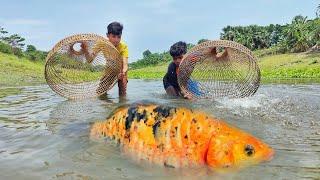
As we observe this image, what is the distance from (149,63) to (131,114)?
67.3 m

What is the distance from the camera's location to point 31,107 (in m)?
6.68

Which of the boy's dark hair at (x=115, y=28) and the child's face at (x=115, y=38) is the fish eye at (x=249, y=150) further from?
the child's face at (x=115, y=38)

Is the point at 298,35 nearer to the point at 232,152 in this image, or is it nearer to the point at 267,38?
the point at 267,38

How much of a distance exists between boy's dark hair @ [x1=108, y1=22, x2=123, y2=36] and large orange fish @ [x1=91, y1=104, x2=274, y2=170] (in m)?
4.19

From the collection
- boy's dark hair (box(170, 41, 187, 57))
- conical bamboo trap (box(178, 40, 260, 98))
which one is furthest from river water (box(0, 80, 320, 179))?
boy's dark hair (box(170, 41, 187, 57))

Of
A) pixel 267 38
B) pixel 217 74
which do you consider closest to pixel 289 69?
pixel 217 74

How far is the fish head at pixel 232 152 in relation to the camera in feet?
9.46

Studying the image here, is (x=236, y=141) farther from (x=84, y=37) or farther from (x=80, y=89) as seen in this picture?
(x=80, y=89)

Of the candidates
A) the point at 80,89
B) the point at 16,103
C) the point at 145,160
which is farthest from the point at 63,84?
the point at 145,160

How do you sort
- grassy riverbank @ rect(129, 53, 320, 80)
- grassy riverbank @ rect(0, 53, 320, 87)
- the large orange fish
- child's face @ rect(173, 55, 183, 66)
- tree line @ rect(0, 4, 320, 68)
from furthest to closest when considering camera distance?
tree line @ rect(0, 4, 320, 68)
grassy riverbank @ rect(129, 53, 320, 80)
grassy riverbank @ rect(0, 53, 320, 87)
child's face @ rect(173, 55, 183, 66)
the large orange fish

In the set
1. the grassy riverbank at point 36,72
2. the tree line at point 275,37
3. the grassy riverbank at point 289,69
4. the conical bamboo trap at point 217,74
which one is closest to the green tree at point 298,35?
the tree line at point 275,37

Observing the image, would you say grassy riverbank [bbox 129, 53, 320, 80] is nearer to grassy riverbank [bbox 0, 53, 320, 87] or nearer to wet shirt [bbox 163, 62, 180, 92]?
grassy riverbank [bbox 0, 53, 320, 87]

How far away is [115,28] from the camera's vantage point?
24.5 ft

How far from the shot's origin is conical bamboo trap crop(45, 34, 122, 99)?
23.8 ft
